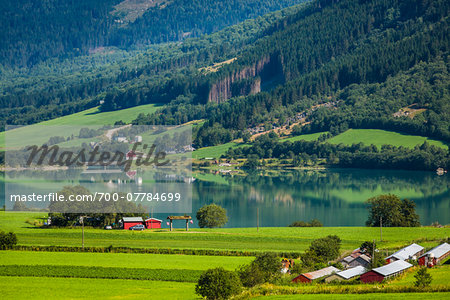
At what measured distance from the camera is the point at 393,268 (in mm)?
42250

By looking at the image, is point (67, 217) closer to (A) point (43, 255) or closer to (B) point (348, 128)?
(A) point (43, 255)

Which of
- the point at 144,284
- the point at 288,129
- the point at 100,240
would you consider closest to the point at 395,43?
the point at 288,129

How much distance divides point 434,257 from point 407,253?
3.14 meters

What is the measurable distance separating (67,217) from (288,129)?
103299mm

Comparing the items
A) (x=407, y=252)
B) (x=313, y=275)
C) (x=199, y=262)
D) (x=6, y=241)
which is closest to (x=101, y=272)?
(x=199, y=262)

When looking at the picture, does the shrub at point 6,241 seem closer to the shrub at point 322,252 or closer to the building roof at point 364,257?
the shrub at point 322,252

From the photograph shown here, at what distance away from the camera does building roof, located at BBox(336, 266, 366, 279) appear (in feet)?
138

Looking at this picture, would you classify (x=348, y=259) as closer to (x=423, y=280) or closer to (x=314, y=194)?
(x=423, y=280)

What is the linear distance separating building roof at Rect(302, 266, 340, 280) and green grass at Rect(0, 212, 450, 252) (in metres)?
9.69

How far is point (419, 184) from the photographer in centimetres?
11738

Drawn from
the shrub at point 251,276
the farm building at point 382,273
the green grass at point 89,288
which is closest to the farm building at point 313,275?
the shrub at point 251,276

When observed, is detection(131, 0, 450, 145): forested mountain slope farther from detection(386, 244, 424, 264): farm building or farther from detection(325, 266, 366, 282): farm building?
detection(325, 266, 366, 282): farm building

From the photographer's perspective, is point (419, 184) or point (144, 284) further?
point (419, 184)

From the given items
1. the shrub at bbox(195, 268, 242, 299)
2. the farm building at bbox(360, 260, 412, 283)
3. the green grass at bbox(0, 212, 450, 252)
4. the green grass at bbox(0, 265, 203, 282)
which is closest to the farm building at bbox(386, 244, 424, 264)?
the farm building at bbox(360, 260, 412, 283)
